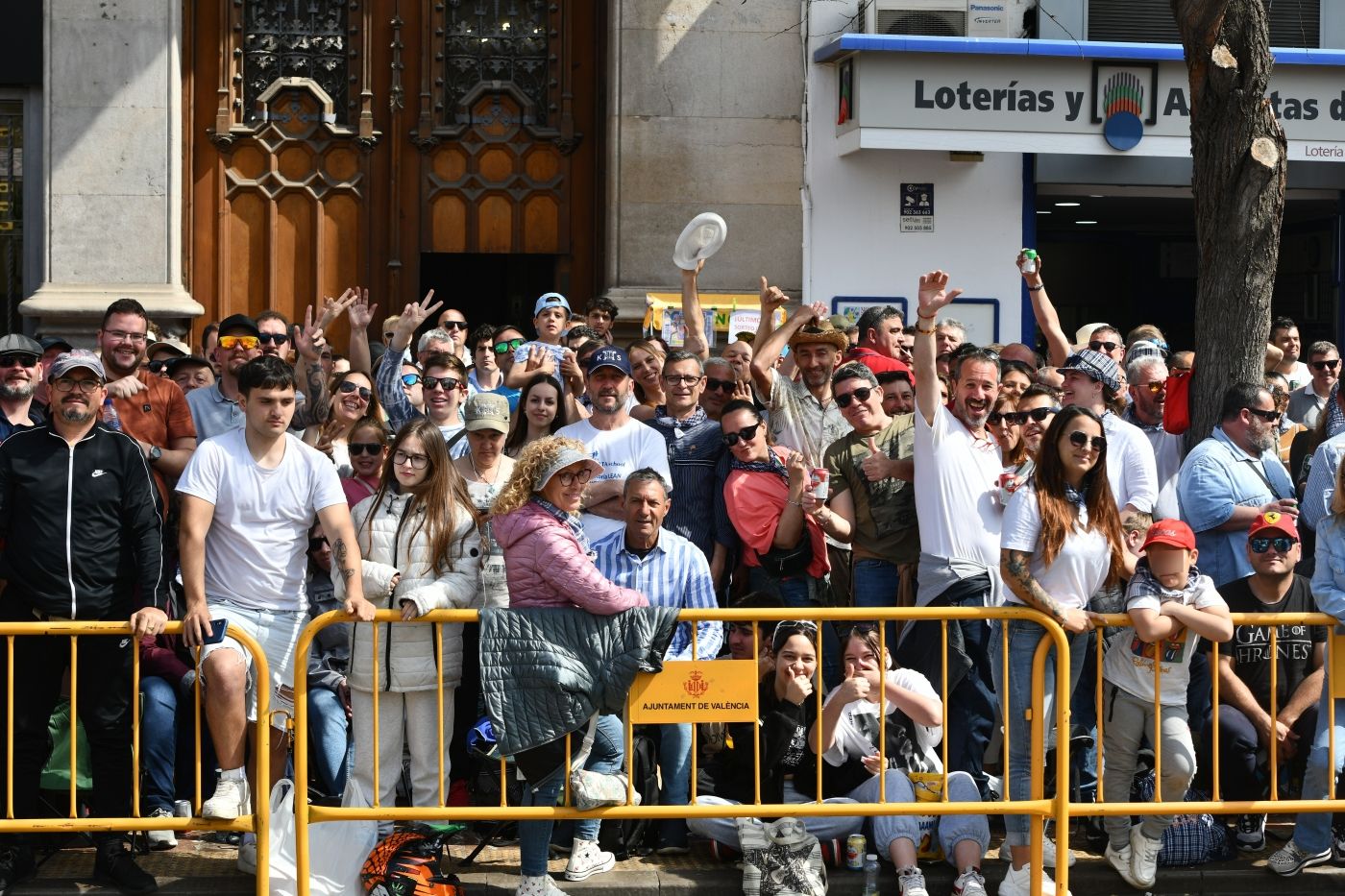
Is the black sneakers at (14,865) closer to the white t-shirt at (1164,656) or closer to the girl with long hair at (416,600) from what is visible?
the girl with long hair at (416,600)

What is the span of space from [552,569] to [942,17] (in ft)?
27.9

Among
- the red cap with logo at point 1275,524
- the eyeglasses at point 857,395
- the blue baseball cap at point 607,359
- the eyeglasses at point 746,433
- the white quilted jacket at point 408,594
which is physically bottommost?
the white quilted jacket at point 408,594

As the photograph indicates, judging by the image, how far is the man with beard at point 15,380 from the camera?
8086 millimetres

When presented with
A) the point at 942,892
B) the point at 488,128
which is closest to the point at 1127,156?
the point at 488,128

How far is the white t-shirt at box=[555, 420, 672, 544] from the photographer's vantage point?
344 inches

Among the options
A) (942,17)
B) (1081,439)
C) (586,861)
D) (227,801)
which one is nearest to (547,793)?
(586,861)

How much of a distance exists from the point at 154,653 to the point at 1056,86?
8975 millimetres

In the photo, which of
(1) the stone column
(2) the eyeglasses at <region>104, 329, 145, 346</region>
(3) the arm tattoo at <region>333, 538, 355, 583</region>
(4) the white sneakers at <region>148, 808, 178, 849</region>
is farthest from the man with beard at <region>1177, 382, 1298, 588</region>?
(1) the stone column

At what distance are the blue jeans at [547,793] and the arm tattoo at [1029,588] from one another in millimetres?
1815

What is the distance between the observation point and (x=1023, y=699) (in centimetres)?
748

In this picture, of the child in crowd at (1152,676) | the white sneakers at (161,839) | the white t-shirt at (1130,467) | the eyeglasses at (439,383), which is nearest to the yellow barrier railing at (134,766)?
the white sneakers at (161,839)

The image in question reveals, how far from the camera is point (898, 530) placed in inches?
334

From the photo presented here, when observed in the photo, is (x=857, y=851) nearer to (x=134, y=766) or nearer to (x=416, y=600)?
(x=416, y=600)

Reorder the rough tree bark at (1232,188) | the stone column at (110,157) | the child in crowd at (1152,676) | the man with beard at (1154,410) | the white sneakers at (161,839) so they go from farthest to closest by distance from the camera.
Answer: the stone column at (110,157) < the man with beard at (1154,410) < the rough tree bark at (1232,188) < the white sneakers at (161,839) < the child in crowd at (1152,676)
